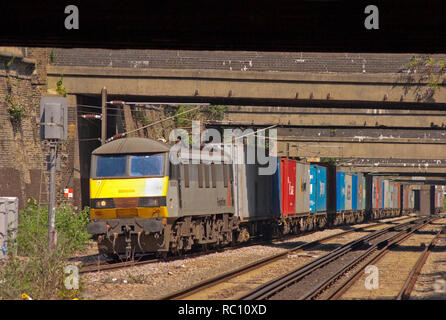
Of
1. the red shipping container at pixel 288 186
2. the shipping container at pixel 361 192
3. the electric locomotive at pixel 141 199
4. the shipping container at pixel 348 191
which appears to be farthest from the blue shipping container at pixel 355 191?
the electric locomotive at pixel 141 199

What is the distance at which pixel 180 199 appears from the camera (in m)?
21.9

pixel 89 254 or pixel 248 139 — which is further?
pixel 248 139

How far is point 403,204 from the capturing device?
109562 mm

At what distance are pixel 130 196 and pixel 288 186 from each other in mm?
14070

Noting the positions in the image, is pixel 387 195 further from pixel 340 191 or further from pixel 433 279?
pixel 433 279

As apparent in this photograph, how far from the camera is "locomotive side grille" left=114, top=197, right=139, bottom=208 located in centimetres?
2084

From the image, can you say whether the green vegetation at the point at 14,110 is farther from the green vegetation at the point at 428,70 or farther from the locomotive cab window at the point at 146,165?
the green vegetation at the point at 428,70

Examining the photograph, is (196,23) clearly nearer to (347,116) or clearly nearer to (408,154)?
(347,116)

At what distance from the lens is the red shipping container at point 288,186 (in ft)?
108

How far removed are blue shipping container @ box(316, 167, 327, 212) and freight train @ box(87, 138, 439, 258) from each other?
644cm

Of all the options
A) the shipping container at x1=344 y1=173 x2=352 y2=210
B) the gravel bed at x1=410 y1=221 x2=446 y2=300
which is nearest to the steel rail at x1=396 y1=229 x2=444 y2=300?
the gravel bed at x1=410 y1=221 x2=446 y2=300

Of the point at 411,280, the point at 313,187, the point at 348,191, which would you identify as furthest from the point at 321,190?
the point at 411,280
